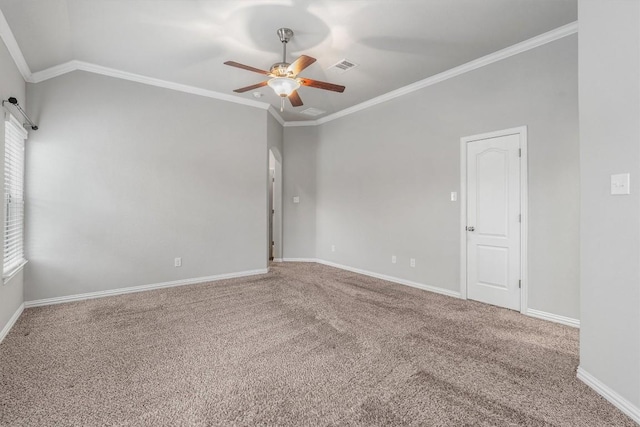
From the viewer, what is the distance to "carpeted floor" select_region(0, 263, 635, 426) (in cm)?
167

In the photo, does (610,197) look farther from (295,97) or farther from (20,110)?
(20,110)

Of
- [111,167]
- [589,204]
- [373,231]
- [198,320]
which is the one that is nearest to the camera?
[589,204]

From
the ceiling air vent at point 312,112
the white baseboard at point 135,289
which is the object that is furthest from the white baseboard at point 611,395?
the ceiling air vent at point 312,112

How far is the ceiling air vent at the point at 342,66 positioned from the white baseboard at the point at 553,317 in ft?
11.6

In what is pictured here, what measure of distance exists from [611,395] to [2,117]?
204 inches

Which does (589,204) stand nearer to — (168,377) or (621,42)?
(621,42)

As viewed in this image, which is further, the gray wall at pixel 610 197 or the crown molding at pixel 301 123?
the crown molding at pixel 301 123

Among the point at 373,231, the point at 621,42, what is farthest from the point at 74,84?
the point at 621,42

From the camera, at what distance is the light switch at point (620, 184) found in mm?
1669

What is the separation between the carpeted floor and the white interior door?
0.26 meters

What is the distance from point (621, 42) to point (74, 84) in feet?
17.4

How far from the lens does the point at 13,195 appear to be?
10.2 ft

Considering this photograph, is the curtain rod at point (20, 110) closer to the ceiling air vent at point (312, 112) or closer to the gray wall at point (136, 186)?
the gray wall at point (136, 186)

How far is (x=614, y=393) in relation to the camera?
1.74 metres
